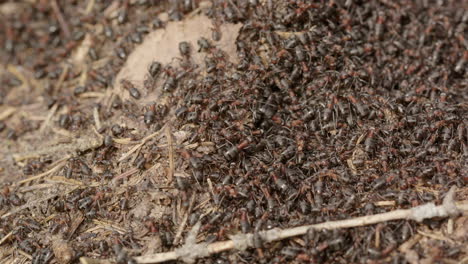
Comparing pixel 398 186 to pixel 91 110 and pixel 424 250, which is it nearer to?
pixel 424 250

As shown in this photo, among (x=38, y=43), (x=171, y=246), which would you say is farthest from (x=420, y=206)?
(x=38, y=43)

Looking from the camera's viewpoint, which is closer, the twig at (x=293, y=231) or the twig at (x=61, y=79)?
the twig at (x=293, y=231)

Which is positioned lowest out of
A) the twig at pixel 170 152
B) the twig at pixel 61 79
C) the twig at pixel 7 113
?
the twig at pixel 170 152

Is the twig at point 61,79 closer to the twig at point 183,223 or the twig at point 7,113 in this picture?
the twig at point 7,113

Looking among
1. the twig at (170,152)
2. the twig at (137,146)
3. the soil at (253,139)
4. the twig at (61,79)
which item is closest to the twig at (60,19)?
the twig at (61,79)

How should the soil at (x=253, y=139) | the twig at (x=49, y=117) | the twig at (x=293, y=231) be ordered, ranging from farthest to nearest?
the twig at (x=49, y=117) < the soil at (x=253, y=139) < the twig at (x=293, y=231)
